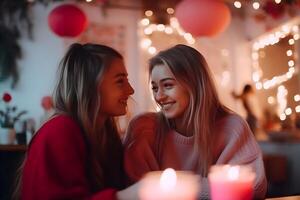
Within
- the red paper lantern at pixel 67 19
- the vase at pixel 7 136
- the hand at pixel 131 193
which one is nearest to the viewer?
the hand at pixel 131 193

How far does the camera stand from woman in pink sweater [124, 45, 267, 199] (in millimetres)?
1309

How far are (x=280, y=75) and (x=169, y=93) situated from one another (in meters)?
3.67

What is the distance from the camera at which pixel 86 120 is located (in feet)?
3.95

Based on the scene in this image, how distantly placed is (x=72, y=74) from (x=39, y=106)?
3.40 m

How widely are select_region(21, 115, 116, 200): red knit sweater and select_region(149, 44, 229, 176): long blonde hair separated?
35 cm

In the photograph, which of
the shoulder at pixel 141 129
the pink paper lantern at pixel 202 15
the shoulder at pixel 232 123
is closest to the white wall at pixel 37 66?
the pink paper lantern at pixel 202 15

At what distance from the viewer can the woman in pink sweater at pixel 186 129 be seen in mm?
1309

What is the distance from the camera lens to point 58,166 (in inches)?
41.7

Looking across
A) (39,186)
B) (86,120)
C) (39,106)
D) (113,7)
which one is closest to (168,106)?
(86,120)

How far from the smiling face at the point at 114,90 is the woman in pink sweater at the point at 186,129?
11 cm

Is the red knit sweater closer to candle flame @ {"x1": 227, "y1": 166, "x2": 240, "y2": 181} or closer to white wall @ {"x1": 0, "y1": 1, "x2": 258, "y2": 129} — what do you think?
candle flame @ {"x1": 227, "y1": 166, "x2": 240, "y2": 181}

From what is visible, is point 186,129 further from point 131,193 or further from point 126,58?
point 126,58

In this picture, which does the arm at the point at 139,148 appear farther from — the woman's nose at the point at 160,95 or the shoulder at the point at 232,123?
the shoulder at the point at 232,123

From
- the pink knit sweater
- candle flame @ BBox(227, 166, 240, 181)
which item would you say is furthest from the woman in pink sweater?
candle flame @ BBox(227, 166, 240, 181)
